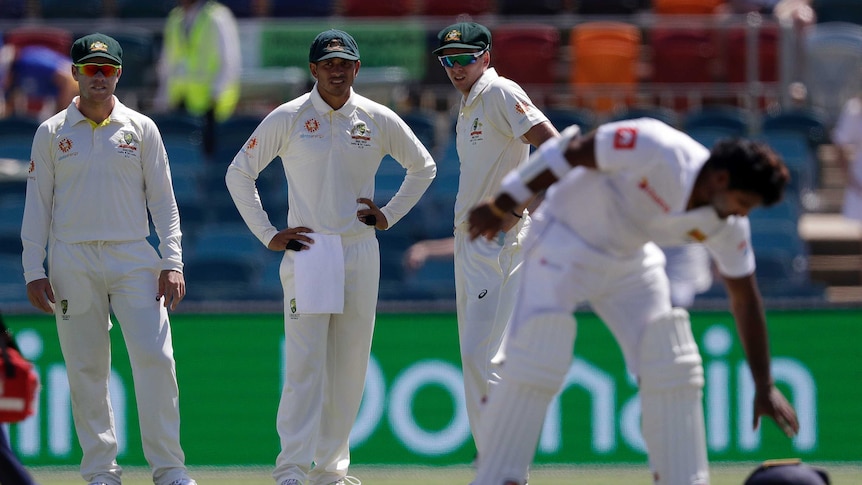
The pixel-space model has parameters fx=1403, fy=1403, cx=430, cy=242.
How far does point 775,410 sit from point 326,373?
261cm

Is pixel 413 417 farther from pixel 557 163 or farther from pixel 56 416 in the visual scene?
pixel 557 163

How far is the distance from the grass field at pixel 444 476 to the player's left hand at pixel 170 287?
1739mm

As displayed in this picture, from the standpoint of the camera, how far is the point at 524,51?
14.1 metres

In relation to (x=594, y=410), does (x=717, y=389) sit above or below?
above

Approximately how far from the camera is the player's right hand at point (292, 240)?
719 cm

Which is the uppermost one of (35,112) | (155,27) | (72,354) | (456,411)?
(155,27)

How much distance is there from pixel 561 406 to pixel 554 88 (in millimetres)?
5258

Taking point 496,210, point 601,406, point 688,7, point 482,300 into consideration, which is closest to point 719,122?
point 688,7

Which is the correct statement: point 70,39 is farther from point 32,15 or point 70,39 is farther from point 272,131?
point 272,131

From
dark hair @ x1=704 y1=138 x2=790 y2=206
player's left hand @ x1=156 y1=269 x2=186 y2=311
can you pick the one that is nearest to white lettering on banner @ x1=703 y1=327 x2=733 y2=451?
player's left hand @ x1=156 y1=269 x2=186 y2=311

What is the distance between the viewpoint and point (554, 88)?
A: 1383 cm

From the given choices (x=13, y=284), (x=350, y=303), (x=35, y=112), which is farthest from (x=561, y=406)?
(x=35, y=112)

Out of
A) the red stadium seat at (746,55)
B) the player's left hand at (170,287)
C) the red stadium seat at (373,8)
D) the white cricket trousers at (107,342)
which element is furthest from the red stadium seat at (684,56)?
the white cricket trousers at (107,342)

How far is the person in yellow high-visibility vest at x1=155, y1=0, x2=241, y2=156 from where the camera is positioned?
41.3 ft
